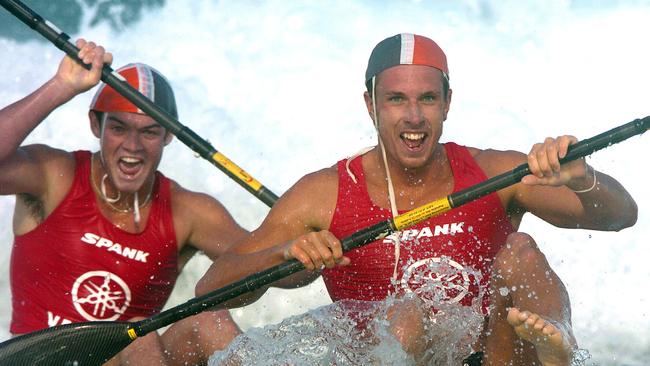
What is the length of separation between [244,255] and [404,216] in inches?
27.6

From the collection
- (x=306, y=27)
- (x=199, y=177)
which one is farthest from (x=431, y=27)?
(x=199, y=177)

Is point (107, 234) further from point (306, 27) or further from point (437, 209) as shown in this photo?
point (306, 27)

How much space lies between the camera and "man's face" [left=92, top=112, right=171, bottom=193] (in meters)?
4.18

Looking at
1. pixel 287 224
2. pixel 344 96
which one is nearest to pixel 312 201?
pixel 287 224

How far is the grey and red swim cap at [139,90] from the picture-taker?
171 inches

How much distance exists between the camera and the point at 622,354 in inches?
259

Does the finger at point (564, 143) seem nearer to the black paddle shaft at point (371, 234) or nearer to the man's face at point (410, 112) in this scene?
the black paddle shaft at point (371, 234)

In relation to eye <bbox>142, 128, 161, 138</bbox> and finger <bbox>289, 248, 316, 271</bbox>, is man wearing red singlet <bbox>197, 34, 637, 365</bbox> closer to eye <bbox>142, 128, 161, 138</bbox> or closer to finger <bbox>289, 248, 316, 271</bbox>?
finger <bbox>289, 248, 316, 271</bbox>

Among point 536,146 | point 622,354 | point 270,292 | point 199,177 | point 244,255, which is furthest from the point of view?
point 199,177

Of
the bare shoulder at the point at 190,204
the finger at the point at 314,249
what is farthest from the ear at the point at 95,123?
the finger at the point at 314,249

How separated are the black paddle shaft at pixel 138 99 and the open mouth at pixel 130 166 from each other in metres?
0.23

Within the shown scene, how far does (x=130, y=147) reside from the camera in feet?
13.8

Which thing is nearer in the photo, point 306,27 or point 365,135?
Answer: point 365,135

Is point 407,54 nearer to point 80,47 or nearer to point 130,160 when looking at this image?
point 130,160
